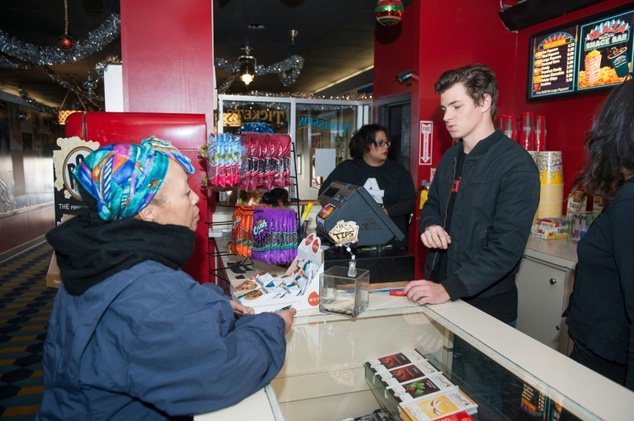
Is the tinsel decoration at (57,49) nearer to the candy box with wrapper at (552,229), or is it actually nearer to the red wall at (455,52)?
the red wall at (455,52)

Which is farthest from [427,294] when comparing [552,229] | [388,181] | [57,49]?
[57,49]

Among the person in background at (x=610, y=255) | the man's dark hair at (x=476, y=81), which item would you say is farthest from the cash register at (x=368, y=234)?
the person in background at (x=610, y=255)

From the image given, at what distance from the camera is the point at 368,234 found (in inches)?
75.8

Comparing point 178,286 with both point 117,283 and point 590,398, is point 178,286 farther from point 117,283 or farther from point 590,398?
point 590,398

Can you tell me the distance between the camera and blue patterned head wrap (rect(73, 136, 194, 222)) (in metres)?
1.06

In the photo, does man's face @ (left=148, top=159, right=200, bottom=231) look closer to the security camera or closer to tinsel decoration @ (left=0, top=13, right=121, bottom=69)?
the security camera

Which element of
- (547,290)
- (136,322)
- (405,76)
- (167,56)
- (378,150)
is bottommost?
(547,290)

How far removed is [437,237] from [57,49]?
20.0 feet

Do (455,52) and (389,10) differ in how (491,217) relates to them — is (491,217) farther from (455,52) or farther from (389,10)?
(455,52)

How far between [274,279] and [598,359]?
1106mm

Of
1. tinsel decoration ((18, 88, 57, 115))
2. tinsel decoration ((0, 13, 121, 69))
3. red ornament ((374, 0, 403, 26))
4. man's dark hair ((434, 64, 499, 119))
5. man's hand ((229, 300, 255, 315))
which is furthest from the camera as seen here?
tinsel decoration ((18, 88, 57, 115))

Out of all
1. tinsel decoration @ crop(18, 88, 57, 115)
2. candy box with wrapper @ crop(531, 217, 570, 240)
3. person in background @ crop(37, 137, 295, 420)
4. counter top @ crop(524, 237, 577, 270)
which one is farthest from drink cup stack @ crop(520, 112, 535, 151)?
tinsel decoration @ crop(18, 88, 57, 115)

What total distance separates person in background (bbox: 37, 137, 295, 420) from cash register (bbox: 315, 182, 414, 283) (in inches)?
31.2

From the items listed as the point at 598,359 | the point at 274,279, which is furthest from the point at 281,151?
the point at 598,359
